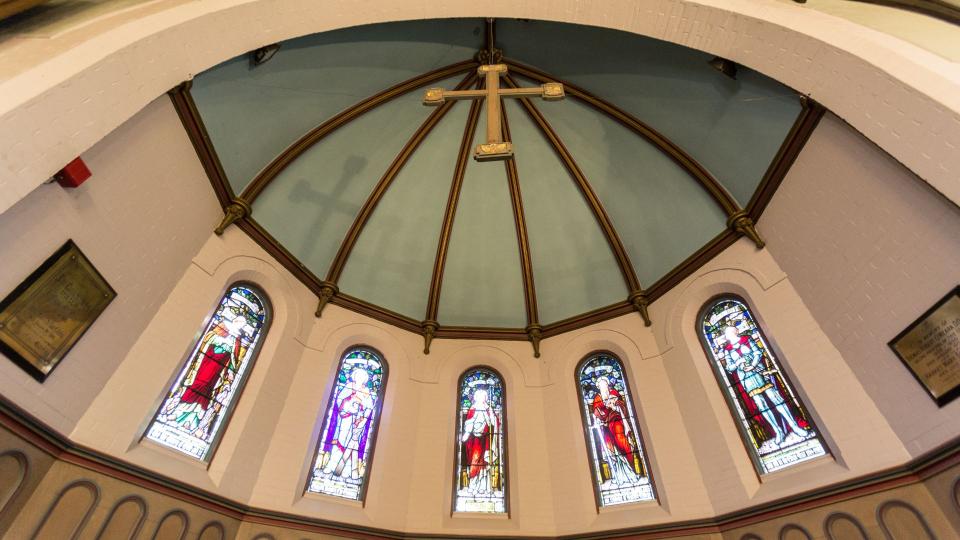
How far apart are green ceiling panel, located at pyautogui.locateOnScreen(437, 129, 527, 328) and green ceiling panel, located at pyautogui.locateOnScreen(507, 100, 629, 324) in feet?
1.26

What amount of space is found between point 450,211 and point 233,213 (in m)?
3.62


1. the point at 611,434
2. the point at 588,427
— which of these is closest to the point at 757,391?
the point at 611,434

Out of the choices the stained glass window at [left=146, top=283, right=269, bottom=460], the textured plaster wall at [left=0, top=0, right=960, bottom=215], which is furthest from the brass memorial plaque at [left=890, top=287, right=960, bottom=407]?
the stained glass window at [left=146, top=283, right=269, bottom=460]

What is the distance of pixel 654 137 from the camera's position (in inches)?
303

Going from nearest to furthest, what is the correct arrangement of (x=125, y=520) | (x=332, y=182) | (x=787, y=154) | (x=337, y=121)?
1. (x=125, y=520)
2. (x=787, y=154)
3. (x=337, y=121)
4. (x=332, y=182)

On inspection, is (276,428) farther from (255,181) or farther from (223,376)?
(255,181)

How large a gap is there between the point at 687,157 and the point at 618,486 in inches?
196

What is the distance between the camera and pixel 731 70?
5.92 meters

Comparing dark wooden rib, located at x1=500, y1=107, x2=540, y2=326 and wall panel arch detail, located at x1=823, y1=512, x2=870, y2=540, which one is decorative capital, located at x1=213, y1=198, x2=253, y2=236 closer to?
dark wooden rib, located at x1=500, y1=107, x2=540, y2=326

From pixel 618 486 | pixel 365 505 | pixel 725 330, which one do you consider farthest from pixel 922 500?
pixel 365 505

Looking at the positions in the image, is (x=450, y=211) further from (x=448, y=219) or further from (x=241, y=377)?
(x=241, y=377)

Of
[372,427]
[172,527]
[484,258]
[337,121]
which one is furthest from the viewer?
[484,258]

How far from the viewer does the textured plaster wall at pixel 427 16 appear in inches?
117

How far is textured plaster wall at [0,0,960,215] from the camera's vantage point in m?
2.97
